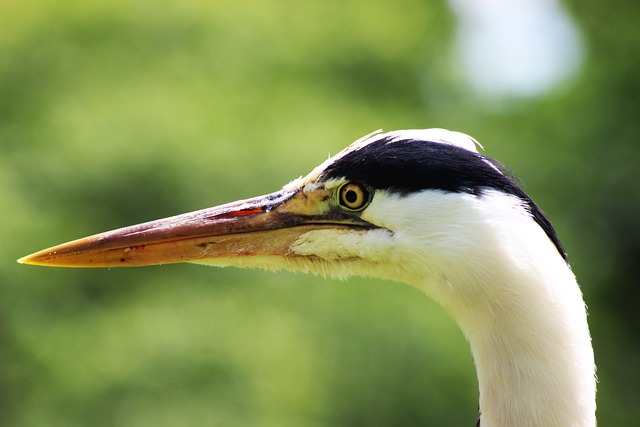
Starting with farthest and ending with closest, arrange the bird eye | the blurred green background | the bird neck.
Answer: the blurred green background < the bird eye < the bird neck

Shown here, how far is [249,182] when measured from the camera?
15.3 ft

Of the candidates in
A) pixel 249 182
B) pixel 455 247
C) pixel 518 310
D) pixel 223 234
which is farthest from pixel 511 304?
pixel 249 182

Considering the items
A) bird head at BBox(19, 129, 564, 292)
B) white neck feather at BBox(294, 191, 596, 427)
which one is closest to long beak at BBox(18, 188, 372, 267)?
bird head at BBox(19, 129, 564, 292)

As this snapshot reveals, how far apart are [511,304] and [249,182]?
2.98m

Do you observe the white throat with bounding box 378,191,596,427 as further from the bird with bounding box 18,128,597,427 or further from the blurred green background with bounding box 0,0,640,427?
the blurred green background with bounding box 0,0,640,427

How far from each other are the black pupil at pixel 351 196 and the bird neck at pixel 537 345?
35 cm

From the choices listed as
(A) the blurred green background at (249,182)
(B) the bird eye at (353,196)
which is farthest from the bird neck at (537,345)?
(A) the blurred green background at (249,182)

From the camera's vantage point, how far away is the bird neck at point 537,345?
70.2 inches

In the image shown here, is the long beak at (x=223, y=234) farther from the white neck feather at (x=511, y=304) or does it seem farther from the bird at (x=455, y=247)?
the white neck feather at (x=511, y=304)

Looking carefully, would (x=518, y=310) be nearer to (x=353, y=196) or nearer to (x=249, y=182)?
(x=353, y=196)

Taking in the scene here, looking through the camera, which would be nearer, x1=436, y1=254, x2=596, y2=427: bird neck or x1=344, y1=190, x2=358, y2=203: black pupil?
x1=436, y1=254, x2=596, y2=427: bird neck

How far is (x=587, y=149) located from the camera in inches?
226

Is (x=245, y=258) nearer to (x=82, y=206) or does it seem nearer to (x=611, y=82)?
(x=82, y=206)

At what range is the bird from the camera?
5.87ft
